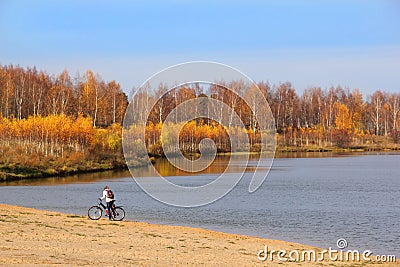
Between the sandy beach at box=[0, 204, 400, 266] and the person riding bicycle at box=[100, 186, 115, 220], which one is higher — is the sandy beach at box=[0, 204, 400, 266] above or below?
below

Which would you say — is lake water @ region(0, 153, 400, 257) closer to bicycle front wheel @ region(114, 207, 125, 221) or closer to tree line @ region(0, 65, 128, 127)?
bicycle front wheel @ region(114, 207, 125, 221)

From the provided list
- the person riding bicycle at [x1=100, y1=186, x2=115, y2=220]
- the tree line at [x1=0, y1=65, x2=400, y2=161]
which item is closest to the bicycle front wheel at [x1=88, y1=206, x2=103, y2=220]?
the person riding bicycle at [x1=100, y1=186, x2=115, y2=220]

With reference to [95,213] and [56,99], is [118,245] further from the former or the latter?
[56,99]

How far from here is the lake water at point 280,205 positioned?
2708cm

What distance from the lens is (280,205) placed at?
1451 inches

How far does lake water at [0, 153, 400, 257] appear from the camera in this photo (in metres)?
27.1

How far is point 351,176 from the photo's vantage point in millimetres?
58969

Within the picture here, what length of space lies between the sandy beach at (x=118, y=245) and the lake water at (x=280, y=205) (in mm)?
3350

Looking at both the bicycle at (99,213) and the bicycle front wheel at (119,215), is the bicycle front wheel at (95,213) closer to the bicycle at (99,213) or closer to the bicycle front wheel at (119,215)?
the bicycle at (99,213)

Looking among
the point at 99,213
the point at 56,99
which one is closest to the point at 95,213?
the point at 99,213

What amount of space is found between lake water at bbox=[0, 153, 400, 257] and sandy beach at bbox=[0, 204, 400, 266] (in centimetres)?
335

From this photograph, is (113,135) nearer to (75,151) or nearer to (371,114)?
(75,151)

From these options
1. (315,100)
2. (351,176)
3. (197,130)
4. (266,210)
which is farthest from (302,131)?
(266,210)

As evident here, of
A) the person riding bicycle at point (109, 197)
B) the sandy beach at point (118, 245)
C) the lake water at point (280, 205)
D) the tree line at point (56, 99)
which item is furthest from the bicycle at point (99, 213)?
the tree line at point (56, 99)
